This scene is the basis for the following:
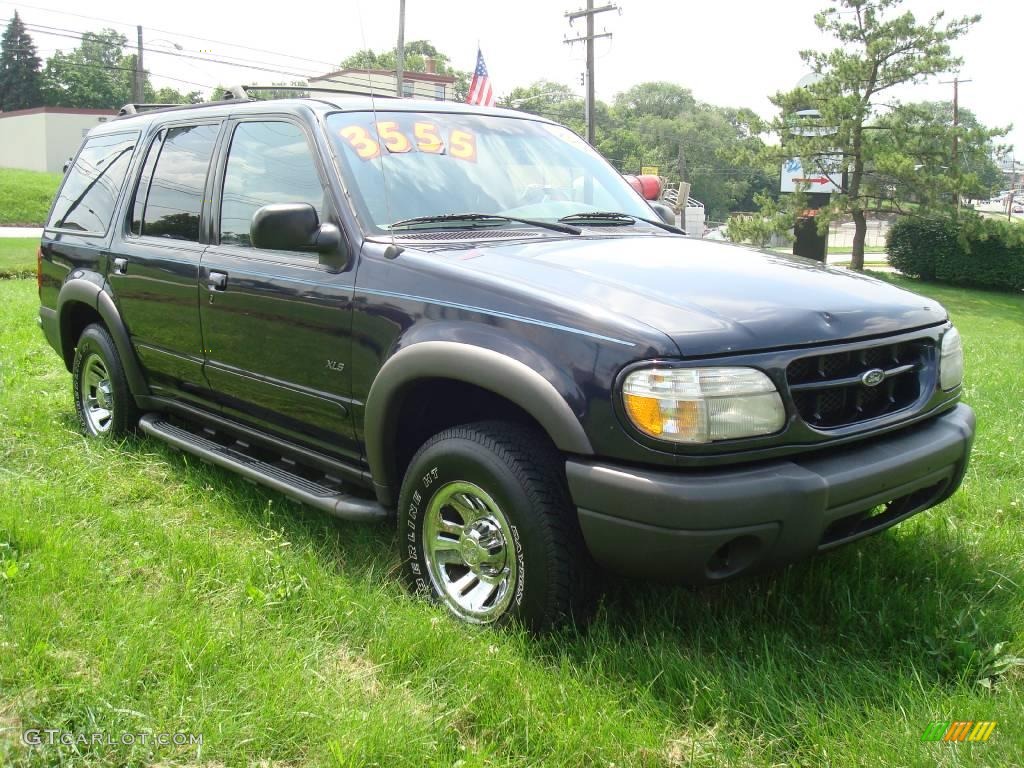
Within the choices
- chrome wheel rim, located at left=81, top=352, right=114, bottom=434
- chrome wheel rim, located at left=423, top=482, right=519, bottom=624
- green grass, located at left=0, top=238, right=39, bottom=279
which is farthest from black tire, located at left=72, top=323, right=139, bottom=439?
green grass, located at left=0, top=238, right=39, bottom=279

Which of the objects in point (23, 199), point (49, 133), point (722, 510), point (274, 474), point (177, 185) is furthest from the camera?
point (49, 133)

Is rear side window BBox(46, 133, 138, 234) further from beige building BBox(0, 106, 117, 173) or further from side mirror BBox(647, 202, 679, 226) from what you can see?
beige building BBox(0, 106, 117, 173)

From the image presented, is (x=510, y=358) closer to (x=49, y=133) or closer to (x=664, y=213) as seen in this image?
(x=664, y=213)

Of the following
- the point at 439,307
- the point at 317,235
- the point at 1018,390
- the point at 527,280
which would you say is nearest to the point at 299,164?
the point at 317,235

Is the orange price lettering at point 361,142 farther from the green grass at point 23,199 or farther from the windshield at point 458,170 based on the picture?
the green grass at point 23,199

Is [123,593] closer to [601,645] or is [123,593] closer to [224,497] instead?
[224,497]

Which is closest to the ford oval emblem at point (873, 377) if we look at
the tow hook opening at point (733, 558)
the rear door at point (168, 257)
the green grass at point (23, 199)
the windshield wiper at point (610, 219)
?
the tow hook opening at point (733, 558)

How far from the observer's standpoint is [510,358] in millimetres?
2742

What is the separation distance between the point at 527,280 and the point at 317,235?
3.16 feet

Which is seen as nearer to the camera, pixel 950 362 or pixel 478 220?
pixel 950 362

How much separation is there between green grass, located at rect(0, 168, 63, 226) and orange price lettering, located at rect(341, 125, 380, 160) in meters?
33.1

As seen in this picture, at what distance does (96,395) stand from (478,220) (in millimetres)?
3032

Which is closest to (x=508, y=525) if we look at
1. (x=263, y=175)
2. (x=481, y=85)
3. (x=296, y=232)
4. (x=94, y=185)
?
(x=296, y=232)

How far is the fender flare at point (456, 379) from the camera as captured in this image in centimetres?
262
